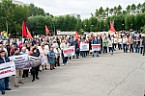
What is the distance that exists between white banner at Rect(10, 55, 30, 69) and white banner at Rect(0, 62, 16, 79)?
25.0 inches

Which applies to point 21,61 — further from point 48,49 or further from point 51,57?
point 48,49

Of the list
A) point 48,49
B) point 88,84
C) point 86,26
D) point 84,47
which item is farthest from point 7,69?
point 86,26

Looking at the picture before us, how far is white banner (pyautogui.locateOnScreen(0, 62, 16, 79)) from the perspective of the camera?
29.4ft

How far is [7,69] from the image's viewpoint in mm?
9234

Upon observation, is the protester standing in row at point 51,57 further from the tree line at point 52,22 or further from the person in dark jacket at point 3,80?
the tree line at point 52,22

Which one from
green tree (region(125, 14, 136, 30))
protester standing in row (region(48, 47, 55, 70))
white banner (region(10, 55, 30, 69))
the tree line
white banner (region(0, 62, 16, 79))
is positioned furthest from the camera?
green tree (region(125, 14, 136, 30))

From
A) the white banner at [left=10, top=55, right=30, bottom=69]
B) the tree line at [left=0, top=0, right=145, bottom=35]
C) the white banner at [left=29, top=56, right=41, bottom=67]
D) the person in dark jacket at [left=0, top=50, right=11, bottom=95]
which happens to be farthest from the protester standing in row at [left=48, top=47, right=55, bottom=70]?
the tree line at [left=0, top=0, right=145, bottom=35]

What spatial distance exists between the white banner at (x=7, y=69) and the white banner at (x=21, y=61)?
635 millimetres

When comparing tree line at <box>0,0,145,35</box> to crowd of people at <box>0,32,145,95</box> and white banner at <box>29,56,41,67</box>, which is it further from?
white banner at <box>29,56,41,67</box>

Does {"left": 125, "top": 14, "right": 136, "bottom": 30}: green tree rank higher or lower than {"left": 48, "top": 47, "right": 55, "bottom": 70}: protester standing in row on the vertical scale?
higher

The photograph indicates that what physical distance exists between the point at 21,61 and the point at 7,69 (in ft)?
4.20

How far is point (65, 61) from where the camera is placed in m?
16.5

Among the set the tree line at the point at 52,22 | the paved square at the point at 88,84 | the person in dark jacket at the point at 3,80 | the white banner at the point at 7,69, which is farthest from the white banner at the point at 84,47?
the tree line at the point at 52,22

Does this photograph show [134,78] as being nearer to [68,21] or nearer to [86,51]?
[86,51]
